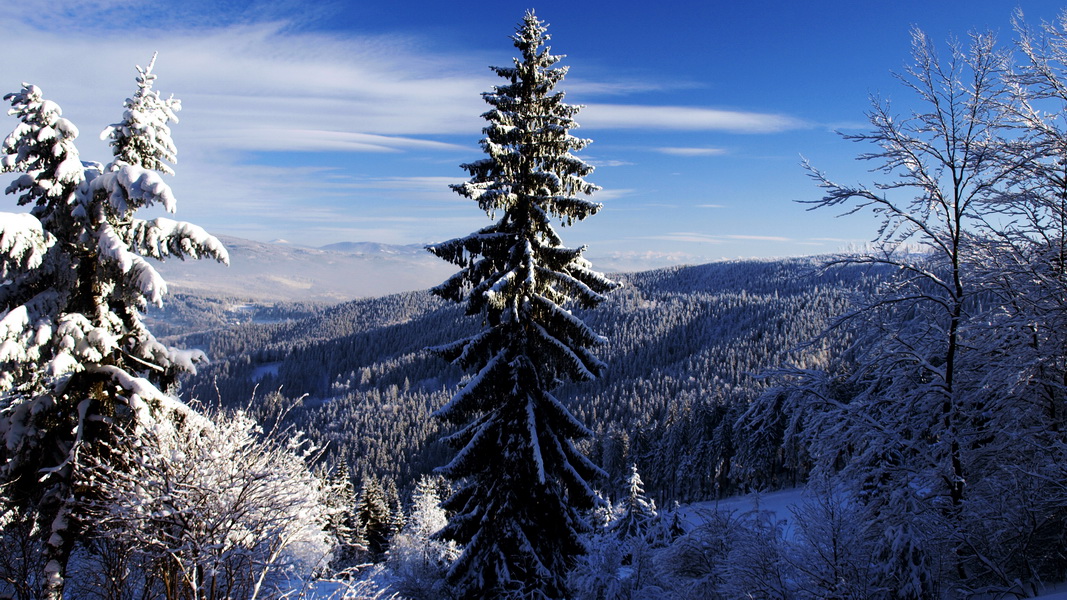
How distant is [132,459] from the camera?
812 cm

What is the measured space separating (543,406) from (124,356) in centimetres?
757

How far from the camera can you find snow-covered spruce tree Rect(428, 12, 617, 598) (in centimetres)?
1021

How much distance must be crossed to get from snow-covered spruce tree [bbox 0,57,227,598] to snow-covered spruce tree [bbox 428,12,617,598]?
4760 mm

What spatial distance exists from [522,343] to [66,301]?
7.59 metres

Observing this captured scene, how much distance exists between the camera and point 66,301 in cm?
835

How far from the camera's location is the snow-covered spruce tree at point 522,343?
1021cm

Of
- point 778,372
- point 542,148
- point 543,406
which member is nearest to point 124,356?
point 543,406

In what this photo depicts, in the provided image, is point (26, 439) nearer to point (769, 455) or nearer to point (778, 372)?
point (778, 372)

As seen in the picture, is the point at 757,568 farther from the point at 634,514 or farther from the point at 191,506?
the point at 634,514

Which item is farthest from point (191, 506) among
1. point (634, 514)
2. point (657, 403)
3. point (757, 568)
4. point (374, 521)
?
point (657, 403)

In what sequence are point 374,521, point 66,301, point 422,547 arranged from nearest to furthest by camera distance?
1. point 66,301
2. point 422,547
3. point 374,521

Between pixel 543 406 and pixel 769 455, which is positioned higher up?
pixel 543 406

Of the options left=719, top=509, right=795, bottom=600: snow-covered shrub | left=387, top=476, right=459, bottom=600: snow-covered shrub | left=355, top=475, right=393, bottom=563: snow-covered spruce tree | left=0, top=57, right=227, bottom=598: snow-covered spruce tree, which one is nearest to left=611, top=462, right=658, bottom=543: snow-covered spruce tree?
left=387, top=476, right=459, bottom=600: snow-covered shrub

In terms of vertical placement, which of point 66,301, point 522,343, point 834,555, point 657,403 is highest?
point 66,301
